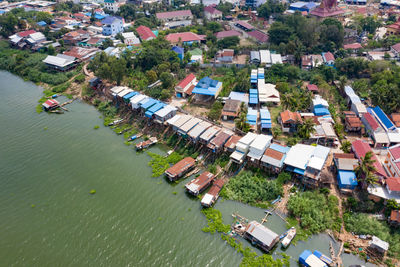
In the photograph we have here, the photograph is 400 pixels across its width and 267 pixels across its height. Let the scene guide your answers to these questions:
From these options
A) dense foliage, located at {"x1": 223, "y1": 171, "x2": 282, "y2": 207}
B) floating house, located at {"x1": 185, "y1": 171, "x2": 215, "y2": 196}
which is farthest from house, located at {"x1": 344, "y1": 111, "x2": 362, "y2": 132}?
floating house, located at {"x1": 185, "y1": 171, "x2": 215, "y2": 196}

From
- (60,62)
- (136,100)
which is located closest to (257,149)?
(136,100)

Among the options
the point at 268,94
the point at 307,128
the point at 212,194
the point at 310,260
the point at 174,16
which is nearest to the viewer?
the point at 310,260

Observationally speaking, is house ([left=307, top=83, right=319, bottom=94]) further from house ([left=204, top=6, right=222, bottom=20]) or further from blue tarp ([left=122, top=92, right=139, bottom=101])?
house ([left=204, top=6, right=222, bottom=20])

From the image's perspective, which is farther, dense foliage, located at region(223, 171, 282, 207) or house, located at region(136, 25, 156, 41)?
house, located at region(136, 25, 156, 41)

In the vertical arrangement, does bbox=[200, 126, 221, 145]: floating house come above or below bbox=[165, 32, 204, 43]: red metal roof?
below

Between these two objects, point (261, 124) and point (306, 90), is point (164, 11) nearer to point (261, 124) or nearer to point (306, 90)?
point (306, 90)

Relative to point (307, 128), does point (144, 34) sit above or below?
above

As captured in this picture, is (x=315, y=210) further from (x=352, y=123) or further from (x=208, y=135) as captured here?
(x=352, y=123)
